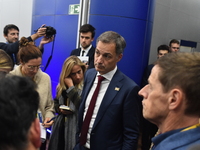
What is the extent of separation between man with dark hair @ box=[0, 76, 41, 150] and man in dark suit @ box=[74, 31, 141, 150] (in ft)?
3.94

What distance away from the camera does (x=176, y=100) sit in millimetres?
1040

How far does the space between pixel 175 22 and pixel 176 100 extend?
19.9 ft

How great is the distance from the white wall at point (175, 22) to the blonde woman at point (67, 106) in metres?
3.66

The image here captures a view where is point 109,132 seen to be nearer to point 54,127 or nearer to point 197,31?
point 54,127

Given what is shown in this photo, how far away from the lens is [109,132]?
1.94m

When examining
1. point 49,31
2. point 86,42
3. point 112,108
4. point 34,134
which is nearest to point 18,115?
point 34,134

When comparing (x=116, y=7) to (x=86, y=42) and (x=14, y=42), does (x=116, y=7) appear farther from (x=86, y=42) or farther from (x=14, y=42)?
(x=14, y=42)

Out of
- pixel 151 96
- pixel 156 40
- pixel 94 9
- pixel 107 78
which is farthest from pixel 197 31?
pixel 151 96

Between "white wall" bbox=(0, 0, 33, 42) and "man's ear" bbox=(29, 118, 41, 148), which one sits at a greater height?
"white wall" bbox=(0, 0, 33, 42)

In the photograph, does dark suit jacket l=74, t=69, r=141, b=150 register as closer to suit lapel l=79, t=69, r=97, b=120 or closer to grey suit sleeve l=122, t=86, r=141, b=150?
grey suit sleeve l=122, t=86, r=141, b=150

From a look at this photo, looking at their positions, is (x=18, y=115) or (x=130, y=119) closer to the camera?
(x=18, y=115)

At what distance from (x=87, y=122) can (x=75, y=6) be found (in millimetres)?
3175

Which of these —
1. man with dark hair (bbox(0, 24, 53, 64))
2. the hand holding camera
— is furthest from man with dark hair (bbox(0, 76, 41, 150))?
the hand holding camera

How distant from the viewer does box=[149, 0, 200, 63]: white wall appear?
596 centimetres
